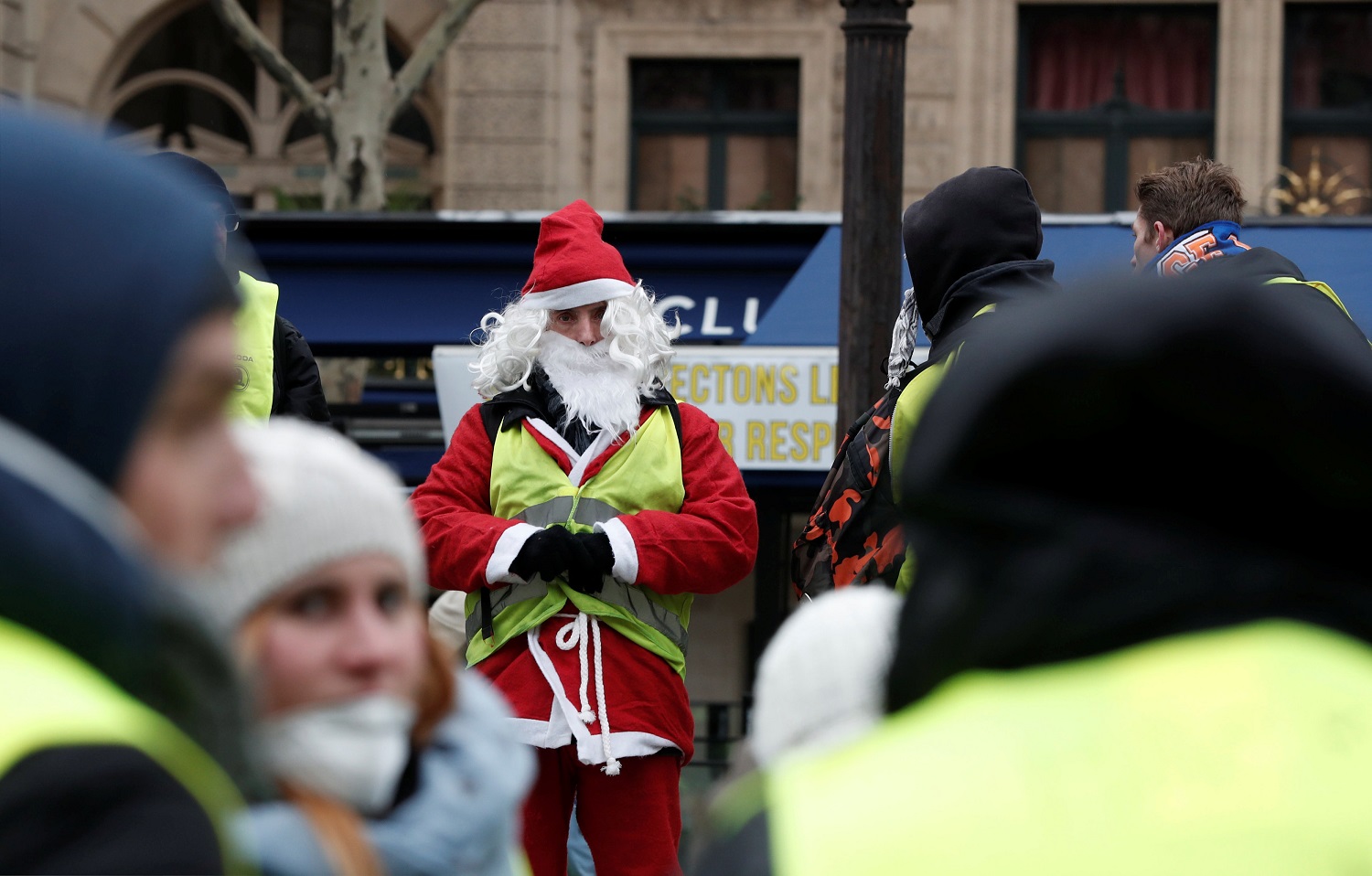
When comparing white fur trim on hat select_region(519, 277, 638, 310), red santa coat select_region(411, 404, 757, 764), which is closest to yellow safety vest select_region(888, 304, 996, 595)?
red santa coat select_region(411, 404, 757, 764)

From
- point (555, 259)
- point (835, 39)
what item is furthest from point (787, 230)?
point (835, 39)

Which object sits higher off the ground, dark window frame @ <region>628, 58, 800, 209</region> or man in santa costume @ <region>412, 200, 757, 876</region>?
dark window frame @ <region>628, 58, 800, 209</region>

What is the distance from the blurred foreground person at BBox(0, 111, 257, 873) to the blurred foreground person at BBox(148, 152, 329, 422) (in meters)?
2.60

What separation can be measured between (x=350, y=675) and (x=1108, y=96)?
14.7 meters

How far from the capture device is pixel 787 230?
6945mm

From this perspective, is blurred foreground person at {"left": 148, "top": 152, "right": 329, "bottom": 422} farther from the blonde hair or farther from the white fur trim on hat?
the blonde hair

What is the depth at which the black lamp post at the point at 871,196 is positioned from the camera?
4.50 m

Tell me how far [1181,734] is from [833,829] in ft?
0.64

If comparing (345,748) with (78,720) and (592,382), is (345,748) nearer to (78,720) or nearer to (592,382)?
(78,720)

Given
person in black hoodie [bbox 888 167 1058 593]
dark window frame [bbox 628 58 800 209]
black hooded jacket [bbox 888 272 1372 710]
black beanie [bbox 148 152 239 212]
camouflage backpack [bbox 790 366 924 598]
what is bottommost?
camouflage backpack [bbox 790 366 924 598]

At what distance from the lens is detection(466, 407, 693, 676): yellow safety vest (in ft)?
13.1

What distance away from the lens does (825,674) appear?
4.46 feet

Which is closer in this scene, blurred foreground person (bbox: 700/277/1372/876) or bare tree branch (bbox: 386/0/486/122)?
blurred foreground person (bbox: 700/277/1372/876)

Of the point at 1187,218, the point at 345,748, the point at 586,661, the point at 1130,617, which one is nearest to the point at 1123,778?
the point at 1130,617
